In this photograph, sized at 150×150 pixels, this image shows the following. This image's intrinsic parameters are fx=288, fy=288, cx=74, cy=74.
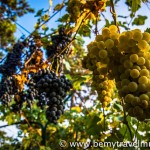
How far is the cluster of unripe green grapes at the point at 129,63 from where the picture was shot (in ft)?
2.96

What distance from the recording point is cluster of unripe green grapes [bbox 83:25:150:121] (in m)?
0.90

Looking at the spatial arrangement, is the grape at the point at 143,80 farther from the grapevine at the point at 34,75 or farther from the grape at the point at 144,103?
the grapevine at the point at 34,75

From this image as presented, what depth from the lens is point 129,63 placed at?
3.39 feet

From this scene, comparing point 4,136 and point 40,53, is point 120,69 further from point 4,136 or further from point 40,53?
point 4,136

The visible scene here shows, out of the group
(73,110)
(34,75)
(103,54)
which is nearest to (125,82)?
(103,54)

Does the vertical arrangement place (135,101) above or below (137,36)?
below

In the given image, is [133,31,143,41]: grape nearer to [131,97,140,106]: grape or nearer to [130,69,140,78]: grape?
[130,69,140,78]: grape

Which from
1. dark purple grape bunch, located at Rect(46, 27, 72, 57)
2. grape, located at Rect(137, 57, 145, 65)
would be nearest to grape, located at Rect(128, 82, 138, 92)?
grape, located at Rect(137, 57, 145, 65)

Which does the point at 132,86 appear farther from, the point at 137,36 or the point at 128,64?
the point at 137,36

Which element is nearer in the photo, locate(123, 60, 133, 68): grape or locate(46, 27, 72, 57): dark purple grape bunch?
locate(123, 60, 133, 68): grape

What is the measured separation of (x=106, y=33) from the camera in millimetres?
1156

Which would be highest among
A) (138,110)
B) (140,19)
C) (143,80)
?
(140,19)

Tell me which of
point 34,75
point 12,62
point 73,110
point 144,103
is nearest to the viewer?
point 144,103

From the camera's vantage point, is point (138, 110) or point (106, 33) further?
point (106, 33)
